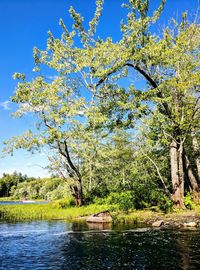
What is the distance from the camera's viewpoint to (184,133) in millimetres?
34531

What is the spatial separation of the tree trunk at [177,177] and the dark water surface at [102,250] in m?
10.1

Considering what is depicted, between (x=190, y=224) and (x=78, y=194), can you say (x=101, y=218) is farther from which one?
(x=78, y=194)

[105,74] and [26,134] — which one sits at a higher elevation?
[105,74]

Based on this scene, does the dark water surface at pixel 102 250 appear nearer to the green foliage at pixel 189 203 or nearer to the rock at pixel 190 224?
the rock at pixel 190 224

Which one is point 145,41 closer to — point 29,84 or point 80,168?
point 29,84

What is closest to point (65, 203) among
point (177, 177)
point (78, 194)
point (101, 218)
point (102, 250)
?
point (78, 194)

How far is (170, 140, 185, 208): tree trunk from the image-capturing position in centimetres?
3256

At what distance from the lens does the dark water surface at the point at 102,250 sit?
14.0m

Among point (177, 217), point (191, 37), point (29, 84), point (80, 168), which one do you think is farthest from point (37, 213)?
point (191, 37)

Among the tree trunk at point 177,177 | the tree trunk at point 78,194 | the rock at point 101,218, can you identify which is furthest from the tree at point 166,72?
the tree trunk at point 78,194

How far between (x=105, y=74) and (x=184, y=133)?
35.0ft

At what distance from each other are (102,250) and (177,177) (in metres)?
18.1

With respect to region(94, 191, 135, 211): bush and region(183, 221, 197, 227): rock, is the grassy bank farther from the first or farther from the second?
region(183, 221, 197, 227): rock

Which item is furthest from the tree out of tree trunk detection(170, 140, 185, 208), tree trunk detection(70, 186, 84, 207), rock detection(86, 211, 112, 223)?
tree trunk detection(70, 186, 84, 207)
